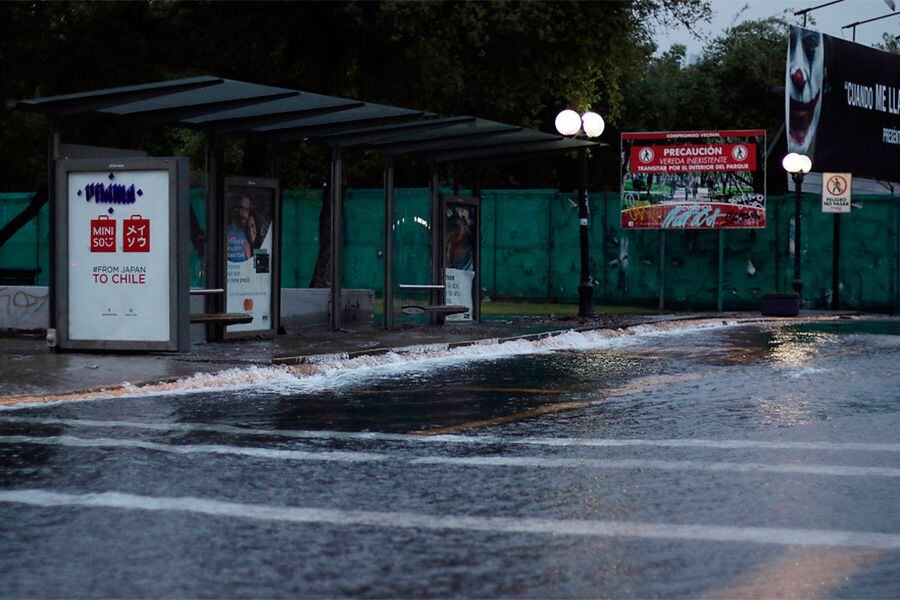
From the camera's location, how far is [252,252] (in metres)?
18.8

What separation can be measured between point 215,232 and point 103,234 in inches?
90.3

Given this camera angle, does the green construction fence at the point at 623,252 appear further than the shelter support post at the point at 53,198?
Yes

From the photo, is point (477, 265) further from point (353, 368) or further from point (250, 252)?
point (353, 368)

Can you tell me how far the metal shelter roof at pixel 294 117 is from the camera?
15070 mm

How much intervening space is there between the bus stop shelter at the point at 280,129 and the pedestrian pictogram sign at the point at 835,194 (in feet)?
31.4

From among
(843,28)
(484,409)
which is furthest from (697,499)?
(843,28)

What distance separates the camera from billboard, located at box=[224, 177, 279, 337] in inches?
725

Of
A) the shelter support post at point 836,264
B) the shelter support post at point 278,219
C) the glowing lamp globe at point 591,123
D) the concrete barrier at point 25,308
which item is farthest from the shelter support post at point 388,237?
the shelter support post at point 836,264

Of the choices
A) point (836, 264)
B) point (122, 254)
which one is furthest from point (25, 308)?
point (836, 264)

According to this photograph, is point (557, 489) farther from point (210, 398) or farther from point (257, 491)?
point (210, 398)

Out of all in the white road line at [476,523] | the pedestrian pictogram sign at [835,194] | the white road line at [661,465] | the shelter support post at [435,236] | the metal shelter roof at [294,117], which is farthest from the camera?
the pedestrian pictogram sign at [835,194]

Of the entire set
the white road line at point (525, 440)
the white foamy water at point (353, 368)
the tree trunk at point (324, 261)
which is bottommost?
the white road line at point (525, 440)

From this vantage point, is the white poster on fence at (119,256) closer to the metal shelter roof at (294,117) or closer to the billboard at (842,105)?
the metal shelter roof at (294,117)

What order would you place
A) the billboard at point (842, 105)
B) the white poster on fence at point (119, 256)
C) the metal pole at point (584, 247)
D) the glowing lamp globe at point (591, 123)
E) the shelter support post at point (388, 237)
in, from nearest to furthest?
the white poster on fence at point (119, 256) → the shelter support post at point (388, 237) → the glowing lamp globe at point (591, 123) → the metal pole at point (584, 247) → the billboard at point (842, 105)
